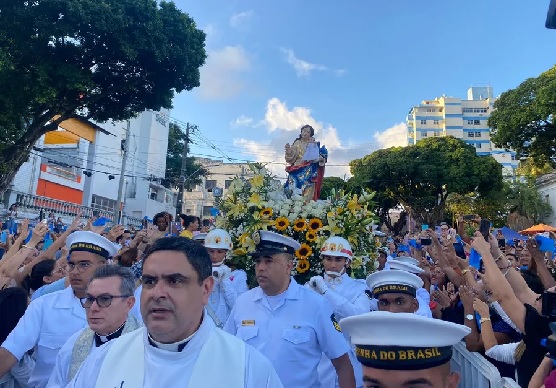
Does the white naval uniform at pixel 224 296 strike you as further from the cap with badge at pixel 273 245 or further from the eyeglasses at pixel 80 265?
the eyeglasses at pixel 80 265

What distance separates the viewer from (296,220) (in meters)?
5.46

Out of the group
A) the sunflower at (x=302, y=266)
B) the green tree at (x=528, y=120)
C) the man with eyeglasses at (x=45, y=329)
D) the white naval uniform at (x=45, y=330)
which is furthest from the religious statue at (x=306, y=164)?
the green tree at (x=528, y=120)

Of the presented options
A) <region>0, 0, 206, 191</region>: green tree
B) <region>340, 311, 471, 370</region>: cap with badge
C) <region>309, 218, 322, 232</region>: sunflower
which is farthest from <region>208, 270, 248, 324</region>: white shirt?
<region>0, 0, 206, 191</region>: green tree

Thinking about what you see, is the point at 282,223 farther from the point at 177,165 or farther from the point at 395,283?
the point at 177,165

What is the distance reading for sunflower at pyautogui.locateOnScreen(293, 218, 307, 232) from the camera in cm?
539

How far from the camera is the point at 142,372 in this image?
2059 mm

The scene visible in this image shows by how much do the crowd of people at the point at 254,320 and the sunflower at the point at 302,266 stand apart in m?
0.46

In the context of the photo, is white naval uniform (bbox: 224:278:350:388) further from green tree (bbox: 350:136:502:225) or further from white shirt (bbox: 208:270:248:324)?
green tree (bbox: 350:136:502:225)

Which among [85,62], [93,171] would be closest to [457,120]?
[93,171]

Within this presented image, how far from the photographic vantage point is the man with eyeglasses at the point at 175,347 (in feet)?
6.73

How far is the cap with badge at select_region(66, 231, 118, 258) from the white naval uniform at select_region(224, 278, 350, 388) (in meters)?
1.36

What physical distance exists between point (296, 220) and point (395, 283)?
1768 mm

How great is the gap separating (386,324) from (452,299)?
14.2 ft

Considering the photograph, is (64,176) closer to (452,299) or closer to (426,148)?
(426,148)
